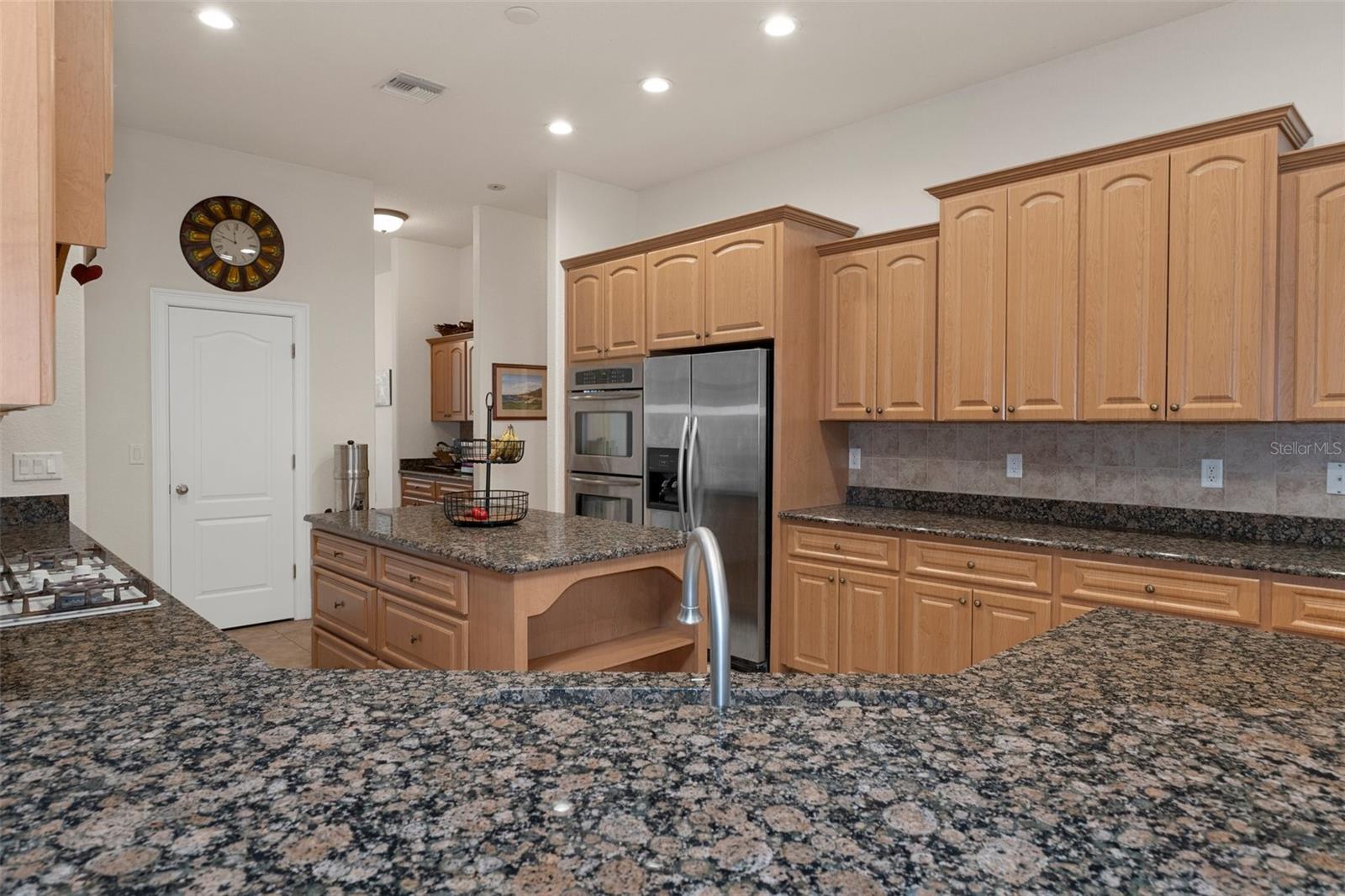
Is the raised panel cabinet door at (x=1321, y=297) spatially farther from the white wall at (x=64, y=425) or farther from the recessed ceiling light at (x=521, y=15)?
the white wall at (x=64, y=425)

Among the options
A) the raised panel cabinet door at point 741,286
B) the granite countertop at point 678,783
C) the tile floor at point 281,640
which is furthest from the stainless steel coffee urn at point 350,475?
the granite countertop at point 678,783

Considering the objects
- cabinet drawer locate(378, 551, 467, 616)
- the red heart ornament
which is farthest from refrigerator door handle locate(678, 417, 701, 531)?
the red heart ornament

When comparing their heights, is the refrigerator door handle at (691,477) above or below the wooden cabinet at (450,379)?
below

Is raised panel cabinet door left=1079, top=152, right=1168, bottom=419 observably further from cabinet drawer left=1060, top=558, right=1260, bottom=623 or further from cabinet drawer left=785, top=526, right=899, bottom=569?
cabinet drawer left=785, top=526, right=899, bottom=569

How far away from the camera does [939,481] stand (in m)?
3.83

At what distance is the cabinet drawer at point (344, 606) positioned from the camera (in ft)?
9.78

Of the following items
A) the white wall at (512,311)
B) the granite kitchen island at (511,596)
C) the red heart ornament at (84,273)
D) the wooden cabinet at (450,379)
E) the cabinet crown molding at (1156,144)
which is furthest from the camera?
the wooden cabinet at (450,379)

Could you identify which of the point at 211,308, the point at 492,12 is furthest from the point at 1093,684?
the point at 211,308

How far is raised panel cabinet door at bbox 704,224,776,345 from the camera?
3.84m

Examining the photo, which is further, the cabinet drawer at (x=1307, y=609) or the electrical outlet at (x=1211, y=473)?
the electrical outlet at (x=1211, y=473)

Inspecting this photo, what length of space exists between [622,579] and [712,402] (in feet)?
5.05

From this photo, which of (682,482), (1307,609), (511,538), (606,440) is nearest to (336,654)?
(511,538)

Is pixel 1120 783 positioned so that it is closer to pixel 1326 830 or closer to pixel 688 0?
pixel 1326 830

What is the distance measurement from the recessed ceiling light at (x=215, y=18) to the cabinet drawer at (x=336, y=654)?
101 inches
